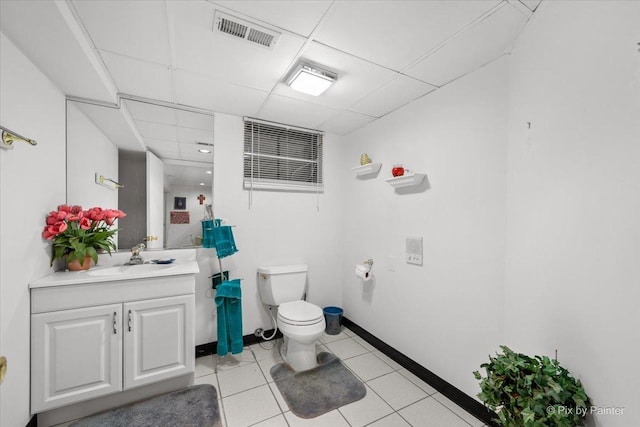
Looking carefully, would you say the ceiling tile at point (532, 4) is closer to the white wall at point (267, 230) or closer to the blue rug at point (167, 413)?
the white wall at point (267, 230)

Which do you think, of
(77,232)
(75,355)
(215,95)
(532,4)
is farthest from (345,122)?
(75,355)

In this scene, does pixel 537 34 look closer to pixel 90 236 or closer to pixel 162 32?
pixel 162 32

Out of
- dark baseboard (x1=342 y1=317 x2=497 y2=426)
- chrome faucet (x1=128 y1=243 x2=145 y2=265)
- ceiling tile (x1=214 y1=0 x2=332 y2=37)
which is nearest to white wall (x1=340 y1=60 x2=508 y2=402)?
dark baseboard (x1=342 y1=317 x2=497 y2=426)

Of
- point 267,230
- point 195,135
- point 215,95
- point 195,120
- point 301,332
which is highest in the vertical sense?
point 215,95

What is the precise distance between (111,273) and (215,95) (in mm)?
1560

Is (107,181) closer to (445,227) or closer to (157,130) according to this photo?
(157,130)

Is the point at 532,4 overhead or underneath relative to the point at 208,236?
overhead

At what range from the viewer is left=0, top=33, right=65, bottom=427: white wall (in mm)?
A: 1295

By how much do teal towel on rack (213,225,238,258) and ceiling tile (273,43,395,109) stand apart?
4.24ft

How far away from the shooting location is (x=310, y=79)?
5.94ft

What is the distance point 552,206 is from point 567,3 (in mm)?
900

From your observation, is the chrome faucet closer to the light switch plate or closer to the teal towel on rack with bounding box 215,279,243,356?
the teal towel on rack with bounding box 215,279,243,356

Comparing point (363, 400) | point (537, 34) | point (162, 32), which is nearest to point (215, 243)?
point (162, 32)

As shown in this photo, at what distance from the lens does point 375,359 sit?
2.39 m
